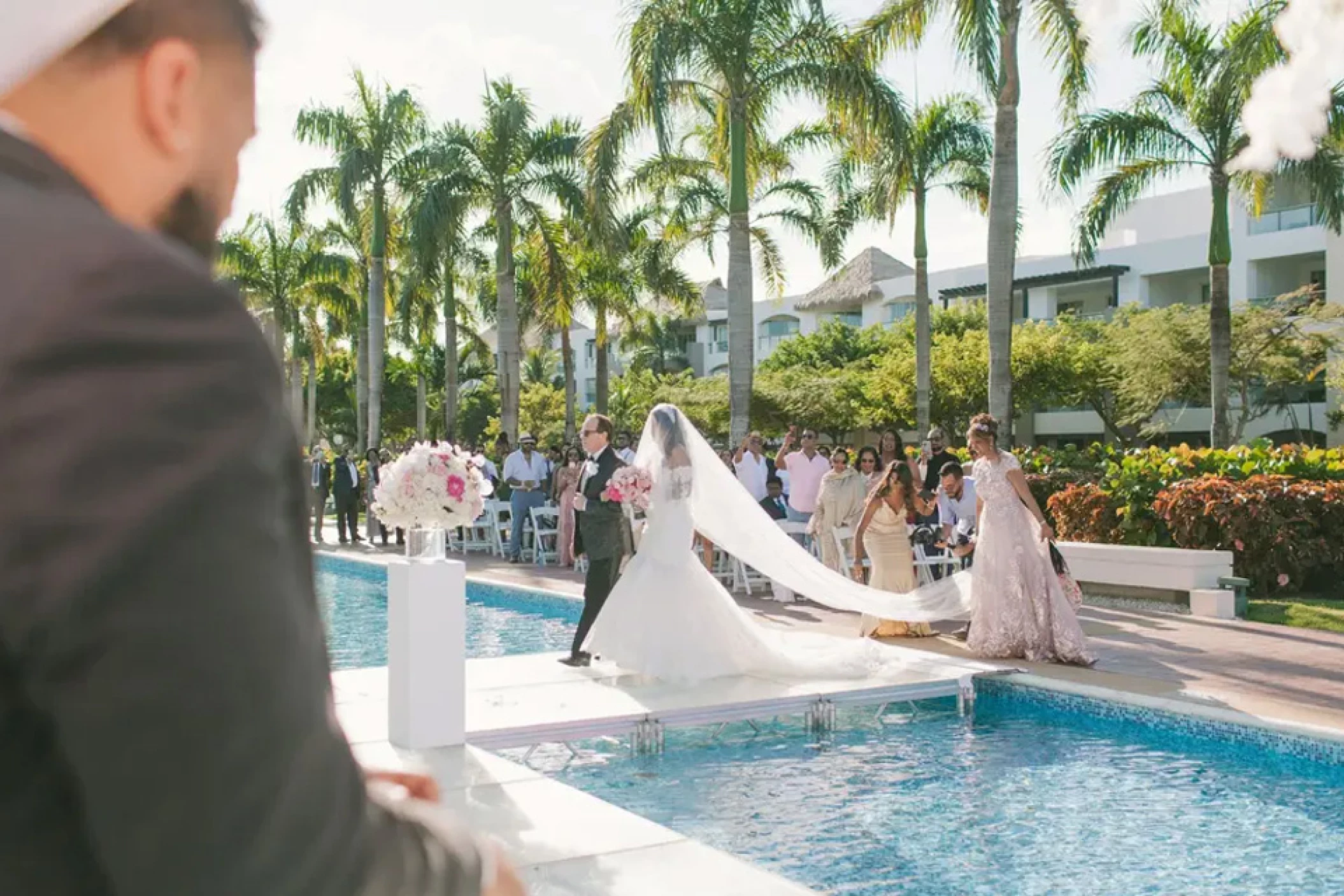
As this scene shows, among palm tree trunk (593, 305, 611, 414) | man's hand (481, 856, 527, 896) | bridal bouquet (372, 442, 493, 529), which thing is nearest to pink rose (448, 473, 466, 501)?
bridal bouquet (372, 442, 493, 529)

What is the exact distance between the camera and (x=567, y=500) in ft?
64.9

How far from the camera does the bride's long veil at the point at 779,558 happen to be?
11.1 metres

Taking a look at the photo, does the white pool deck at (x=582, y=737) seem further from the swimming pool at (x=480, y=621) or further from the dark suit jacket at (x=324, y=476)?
the dark suit jacket at (x=324, y=476)

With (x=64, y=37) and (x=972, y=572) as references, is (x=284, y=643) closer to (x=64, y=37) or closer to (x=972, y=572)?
(x=64, y=37)

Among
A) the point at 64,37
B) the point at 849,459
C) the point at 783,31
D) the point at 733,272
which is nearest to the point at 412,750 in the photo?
the point at 64,37

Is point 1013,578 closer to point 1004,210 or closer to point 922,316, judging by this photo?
point 1004,210

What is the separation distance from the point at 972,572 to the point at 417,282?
862 inches

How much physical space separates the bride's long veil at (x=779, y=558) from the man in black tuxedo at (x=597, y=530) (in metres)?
0.48

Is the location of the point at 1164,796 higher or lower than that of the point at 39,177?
lower

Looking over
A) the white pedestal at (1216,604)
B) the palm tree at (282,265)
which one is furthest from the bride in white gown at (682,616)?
the palm tree at (282,265)

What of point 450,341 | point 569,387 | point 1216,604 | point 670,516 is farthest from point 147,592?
point 569,387

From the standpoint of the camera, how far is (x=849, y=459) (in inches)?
640

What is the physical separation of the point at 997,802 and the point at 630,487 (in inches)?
148

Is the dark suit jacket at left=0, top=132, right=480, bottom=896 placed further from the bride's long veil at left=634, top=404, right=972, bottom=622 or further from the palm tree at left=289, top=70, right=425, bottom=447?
the palm tree at left=289, top=70, right=425, bottom=447
